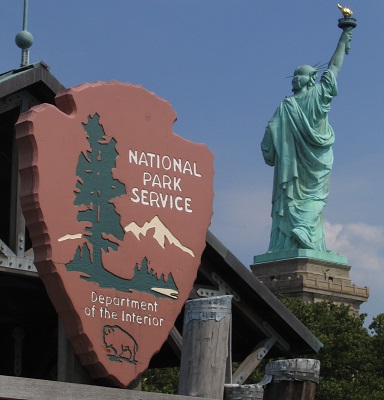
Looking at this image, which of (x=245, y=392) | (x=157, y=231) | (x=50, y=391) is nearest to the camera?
(x=50, y=391)

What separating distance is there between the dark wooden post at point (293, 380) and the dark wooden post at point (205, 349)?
804mm

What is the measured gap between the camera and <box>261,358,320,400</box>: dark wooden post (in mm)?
7754

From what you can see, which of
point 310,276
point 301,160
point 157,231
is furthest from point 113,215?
point 301,160

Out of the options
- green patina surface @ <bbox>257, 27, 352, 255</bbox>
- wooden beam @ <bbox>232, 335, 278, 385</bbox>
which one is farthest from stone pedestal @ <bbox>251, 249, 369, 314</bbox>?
wooden beam @ <bbox>232, 335, 278, 385</bbox>

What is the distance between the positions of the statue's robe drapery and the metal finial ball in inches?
2220

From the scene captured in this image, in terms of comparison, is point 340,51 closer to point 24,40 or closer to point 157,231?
point 24,40

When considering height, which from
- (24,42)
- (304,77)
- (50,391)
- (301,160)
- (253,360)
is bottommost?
(50,391)

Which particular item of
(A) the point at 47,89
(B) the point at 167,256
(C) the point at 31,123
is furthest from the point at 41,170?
(A) the point at 47,89

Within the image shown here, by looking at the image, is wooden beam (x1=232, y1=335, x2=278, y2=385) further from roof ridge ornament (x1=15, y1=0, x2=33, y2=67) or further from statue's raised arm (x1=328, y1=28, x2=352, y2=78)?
statue's raised arm (x1=328, y1=28, x2=352, y2=78)

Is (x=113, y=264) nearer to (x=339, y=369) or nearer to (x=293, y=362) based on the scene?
(x=293, y=362)

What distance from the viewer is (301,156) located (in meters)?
70.8

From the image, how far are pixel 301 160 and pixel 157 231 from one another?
6023cm

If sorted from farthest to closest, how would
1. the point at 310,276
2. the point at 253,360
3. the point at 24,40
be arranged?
the point at 310,276 → the point at 253,360 → the point at 24,40

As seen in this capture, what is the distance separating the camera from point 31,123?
10.3 meters
